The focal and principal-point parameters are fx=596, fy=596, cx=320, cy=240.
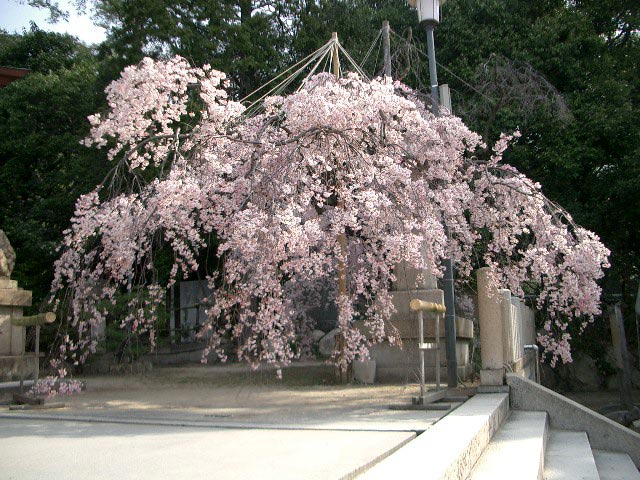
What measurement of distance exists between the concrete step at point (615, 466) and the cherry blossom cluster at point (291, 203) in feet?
8.45

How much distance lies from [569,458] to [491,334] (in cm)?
229

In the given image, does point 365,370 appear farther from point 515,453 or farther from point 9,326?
point 9,326

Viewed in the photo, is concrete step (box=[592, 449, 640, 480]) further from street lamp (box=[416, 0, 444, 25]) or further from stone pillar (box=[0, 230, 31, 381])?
stone pillar (box=[0, 230, 31, 381])

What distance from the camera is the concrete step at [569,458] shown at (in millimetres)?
4953

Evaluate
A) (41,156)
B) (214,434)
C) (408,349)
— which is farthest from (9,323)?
(41,156)

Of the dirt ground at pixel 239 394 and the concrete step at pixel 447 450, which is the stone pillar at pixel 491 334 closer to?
the dirt ground at pixel 239 394

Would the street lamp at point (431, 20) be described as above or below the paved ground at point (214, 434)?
above

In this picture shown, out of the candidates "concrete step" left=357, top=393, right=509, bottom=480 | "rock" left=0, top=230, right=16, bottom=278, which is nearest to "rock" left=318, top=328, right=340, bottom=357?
"rock" left=0, top=230, right=16, bottom=278

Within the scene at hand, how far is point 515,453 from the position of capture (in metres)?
4.52

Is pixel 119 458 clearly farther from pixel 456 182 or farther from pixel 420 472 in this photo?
pixel 456 182

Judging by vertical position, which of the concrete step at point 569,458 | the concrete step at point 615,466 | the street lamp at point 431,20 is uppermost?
the street lamp at point 431,20

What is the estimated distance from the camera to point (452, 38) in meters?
17.0

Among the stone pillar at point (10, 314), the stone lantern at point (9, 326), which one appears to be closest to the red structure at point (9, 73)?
the stone lantern at point (9, 326)

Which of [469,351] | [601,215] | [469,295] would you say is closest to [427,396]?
[469,351]
